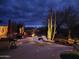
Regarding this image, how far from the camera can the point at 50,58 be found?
913 inches

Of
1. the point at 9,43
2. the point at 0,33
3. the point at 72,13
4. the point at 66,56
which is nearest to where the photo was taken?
the point at 66,56

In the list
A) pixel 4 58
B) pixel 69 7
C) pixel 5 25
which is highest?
pixel 69 7

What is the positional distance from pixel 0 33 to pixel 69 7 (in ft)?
81.5

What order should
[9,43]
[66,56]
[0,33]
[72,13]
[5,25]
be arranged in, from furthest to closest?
[72,13] < [0,33] < [5,25] < [9,43] < [66,56]

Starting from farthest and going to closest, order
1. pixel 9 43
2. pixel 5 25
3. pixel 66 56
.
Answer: pixel 5 25, pixel 9 43, pixel 66 56

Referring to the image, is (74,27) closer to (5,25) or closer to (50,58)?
(5,25)

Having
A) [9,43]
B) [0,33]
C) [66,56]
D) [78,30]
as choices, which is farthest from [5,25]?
[66,56]

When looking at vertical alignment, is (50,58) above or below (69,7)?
below

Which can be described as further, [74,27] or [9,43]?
[74,27]

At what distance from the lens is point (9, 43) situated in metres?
39.9

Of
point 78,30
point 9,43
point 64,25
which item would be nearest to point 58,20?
point 64,25

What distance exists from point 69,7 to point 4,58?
7161 centimetres

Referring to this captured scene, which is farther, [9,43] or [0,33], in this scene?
[0,33]

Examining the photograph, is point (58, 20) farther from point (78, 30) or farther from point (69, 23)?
point (78, 30)
